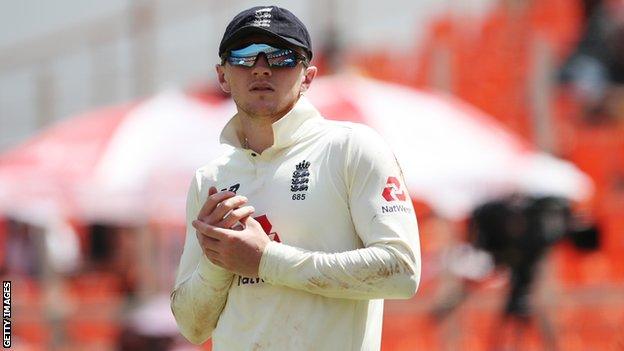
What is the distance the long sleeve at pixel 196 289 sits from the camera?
3807 millimetres

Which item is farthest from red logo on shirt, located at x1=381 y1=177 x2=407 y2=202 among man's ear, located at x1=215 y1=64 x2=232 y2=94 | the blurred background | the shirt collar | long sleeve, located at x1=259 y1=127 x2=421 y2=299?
the blurred background

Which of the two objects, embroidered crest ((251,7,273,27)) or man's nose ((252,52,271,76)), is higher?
embroidered crest ((251,7,273,27))

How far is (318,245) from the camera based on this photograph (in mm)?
3691

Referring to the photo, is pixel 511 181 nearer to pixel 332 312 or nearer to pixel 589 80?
pixel 589 80

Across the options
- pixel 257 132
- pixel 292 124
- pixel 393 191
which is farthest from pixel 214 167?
pixel 393 191

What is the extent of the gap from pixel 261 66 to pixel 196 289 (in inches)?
22.2

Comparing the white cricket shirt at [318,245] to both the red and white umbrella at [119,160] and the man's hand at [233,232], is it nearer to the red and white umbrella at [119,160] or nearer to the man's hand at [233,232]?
the man's hand at [233,232]

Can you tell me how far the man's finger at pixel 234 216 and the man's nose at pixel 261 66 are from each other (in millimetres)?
338

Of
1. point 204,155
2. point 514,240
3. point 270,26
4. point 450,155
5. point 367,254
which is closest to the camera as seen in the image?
point 367,254

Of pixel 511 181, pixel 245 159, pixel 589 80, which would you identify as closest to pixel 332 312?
pixel 245 159

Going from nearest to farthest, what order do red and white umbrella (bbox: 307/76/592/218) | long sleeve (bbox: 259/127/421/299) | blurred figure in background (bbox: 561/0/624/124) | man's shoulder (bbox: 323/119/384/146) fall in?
1. long sleeve (bbox: 259/127/421/299)
2. man's shoulder (bbox: 323/119/384/146)
3. red and white umbrella (bbox: 307/76/592/218)
4. blurred figure in background (bbox: 561/0/624/124)

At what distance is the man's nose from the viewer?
12.3 ft

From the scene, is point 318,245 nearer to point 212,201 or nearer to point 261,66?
point 212,201

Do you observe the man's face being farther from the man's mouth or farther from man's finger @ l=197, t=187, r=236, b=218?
man's finger @ l=197, t=187, r=236, b=218
